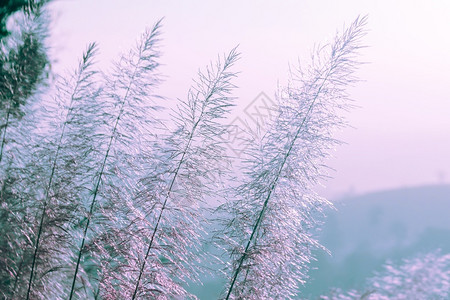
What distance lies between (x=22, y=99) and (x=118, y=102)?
1.97 metres

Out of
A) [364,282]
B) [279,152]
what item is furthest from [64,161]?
[364,282]

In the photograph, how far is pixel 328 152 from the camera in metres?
3.52

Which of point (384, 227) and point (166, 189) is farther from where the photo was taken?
point (384, 227)

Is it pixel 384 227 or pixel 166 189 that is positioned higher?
pixel 166 189

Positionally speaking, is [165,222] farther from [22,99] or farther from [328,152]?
[22,99]

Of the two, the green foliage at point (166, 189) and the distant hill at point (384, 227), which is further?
the distant hill at point (384, 227)

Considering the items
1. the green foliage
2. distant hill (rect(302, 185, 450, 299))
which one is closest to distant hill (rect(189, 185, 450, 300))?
distant hill (rect(302, 185, 450, 299))

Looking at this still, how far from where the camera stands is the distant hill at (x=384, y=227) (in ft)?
75.1

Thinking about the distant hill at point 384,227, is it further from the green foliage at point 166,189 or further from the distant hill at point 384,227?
the green foliage at point 166,189

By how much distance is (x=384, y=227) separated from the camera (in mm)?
26422

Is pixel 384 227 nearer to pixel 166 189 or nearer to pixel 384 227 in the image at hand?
pixel 384 227

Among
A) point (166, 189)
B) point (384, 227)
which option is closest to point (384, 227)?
point (384, 227)

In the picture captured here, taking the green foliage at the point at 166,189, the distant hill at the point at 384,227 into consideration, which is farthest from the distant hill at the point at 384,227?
the green foliage at the point at 166,189

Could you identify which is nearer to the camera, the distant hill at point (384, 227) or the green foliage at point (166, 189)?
the green foliage at point (166, 189)
